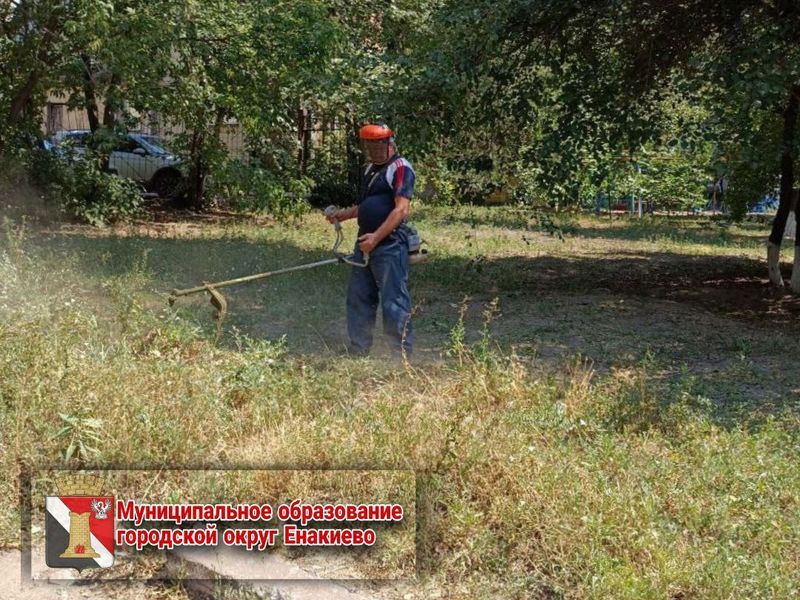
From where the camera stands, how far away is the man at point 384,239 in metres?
6.43

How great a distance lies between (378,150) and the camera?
6520 millimetres

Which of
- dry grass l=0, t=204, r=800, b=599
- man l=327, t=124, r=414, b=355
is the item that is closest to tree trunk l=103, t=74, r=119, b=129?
dry grass l=0, t=204, r=800, b=599

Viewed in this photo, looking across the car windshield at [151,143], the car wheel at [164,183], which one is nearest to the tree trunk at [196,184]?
the car wheel at [164,183]

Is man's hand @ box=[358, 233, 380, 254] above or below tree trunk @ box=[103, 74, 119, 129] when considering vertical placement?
below

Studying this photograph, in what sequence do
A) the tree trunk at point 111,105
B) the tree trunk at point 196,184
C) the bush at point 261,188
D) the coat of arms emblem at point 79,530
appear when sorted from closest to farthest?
the coat of arms emblem at point 79,530
the tree trunk at point 111,105
the bush at point 261,188
the tree trunk at point 196,184

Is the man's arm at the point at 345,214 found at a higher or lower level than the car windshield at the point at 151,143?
lower

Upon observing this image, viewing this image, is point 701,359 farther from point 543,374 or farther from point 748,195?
point 748,195

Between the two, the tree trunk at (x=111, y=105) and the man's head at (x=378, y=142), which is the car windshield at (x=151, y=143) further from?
the man's head at (x=378, y=142)

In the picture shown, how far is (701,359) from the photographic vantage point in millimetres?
7375

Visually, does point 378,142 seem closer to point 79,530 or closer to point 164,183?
point 79,530

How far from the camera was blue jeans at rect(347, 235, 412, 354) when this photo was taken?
6.57 meters

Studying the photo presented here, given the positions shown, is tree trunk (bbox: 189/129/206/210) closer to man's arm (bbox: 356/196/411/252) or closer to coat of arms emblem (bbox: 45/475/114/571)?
man's arm (bbox: 356/196/411/252)

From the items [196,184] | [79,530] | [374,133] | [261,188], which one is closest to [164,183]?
[196,184]

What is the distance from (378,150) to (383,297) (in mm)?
1005
